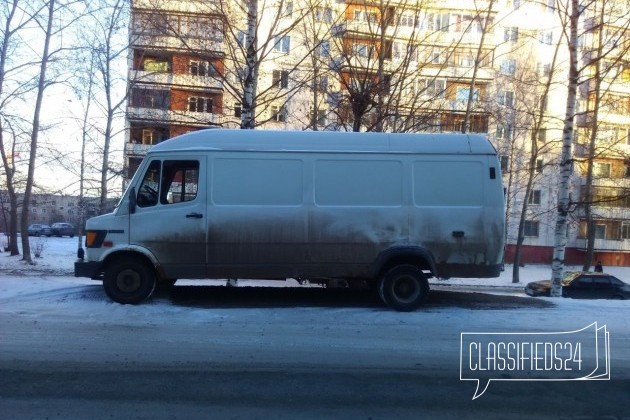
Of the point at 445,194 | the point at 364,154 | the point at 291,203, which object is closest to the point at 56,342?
the point at 291,203

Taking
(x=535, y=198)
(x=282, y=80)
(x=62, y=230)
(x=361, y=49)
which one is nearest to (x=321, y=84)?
(x=361, y=49)

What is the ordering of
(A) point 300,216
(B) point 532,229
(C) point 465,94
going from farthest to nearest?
(B) point 532,229
(C) point 465,94
(A) point 300,216

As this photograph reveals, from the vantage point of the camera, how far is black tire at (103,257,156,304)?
815 cm

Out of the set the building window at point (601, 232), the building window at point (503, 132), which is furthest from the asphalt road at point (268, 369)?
the building window at point (601, 232)

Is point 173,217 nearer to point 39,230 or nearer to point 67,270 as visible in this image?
point 67,270

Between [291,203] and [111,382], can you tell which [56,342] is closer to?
[111,382]

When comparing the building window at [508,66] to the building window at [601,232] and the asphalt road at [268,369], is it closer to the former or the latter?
the building window at [601,232]

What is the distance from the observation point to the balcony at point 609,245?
1769 inches

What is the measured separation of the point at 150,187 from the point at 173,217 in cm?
61

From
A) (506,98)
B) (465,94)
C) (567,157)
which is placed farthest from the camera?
(506,98)

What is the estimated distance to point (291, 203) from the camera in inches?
320

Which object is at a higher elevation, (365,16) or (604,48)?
(365,16)

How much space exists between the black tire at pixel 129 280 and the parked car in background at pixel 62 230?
2175 inches

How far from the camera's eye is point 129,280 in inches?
323
